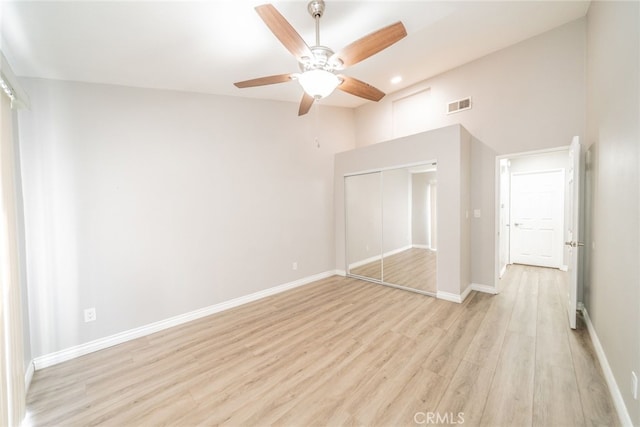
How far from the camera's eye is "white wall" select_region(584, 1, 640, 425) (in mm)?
1418

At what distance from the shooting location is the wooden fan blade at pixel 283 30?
1383 mm

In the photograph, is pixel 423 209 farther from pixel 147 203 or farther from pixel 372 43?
pixel 147 203

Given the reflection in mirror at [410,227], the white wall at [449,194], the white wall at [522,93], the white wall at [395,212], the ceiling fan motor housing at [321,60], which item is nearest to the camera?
the ceiling fan motor housing at [321,60]

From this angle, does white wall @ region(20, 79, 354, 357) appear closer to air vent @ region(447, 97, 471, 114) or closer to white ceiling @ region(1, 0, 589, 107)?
white ceiling @ region(1, 0, 589, 107)

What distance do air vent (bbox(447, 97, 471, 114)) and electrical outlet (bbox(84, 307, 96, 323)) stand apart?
5458 millimetres

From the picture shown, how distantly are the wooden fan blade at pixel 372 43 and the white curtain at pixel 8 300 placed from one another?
2268mm

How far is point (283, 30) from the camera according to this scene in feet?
4.97

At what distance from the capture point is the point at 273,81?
2.02m

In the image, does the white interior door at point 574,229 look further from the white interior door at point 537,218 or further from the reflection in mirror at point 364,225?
the white interior door at point 537,218

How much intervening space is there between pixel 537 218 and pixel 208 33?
21.5 feet

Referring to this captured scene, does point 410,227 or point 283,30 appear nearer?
point 283,30

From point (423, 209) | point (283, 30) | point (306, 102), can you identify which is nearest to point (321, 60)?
point (283, 30)

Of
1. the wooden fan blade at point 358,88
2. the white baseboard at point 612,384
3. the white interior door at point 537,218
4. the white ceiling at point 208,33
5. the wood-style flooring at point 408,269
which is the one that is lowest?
the white baseboard at point 612,384

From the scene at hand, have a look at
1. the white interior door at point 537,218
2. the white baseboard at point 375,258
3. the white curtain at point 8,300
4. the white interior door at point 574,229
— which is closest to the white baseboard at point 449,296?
the white baseboard at point 375,258
